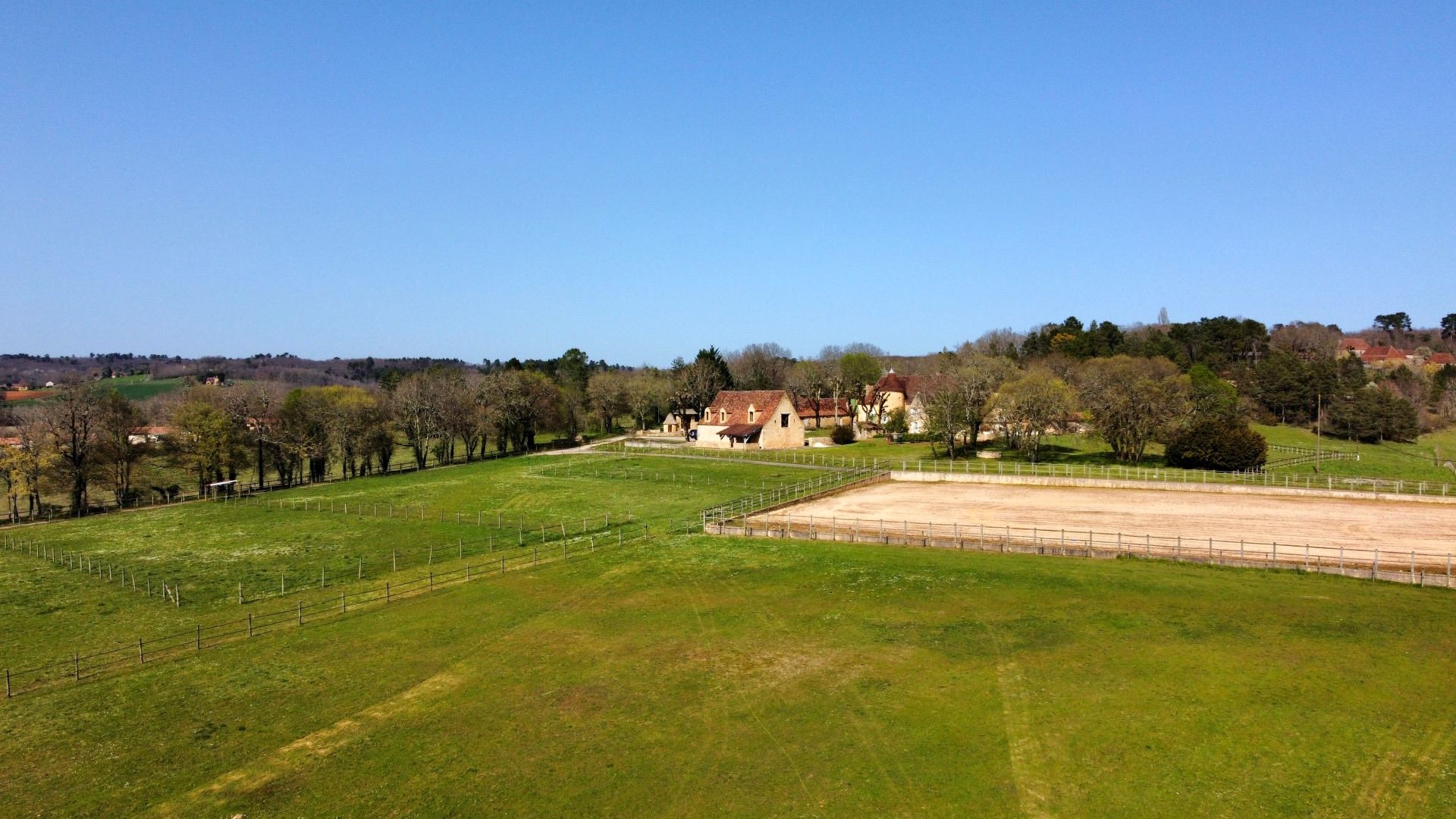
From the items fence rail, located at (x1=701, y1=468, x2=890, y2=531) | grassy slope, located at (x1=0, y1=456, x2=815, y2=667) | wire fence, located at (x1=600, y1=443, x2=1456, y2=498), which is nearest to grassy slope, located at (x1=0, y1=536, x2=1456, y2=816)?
Result: grassy slope, located at (x1=0, y1=456, x2=815, y2=667)

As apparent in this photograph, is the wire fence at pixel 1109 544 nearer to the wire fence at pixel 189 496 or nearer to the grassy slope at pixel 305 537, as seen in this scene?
the grassy slope at pixel 305 537

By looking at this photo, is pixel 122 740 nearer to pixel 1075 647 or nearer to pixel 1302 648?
pixel 1075 647

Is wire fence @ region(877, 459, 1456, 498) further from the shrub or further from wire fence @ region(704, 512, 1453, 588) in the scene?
wire fence @ region(704, 512, 1453, 588)

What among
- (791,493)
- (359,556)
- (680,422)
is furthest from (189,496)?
(680,422)

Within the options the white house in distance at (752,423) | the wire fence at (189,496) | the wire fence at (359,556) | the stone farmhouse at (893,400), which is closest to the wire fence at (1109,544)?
the wire fence at (359,556)

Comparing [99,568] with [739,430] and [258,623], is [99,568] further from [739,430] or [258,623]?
[739,430]
